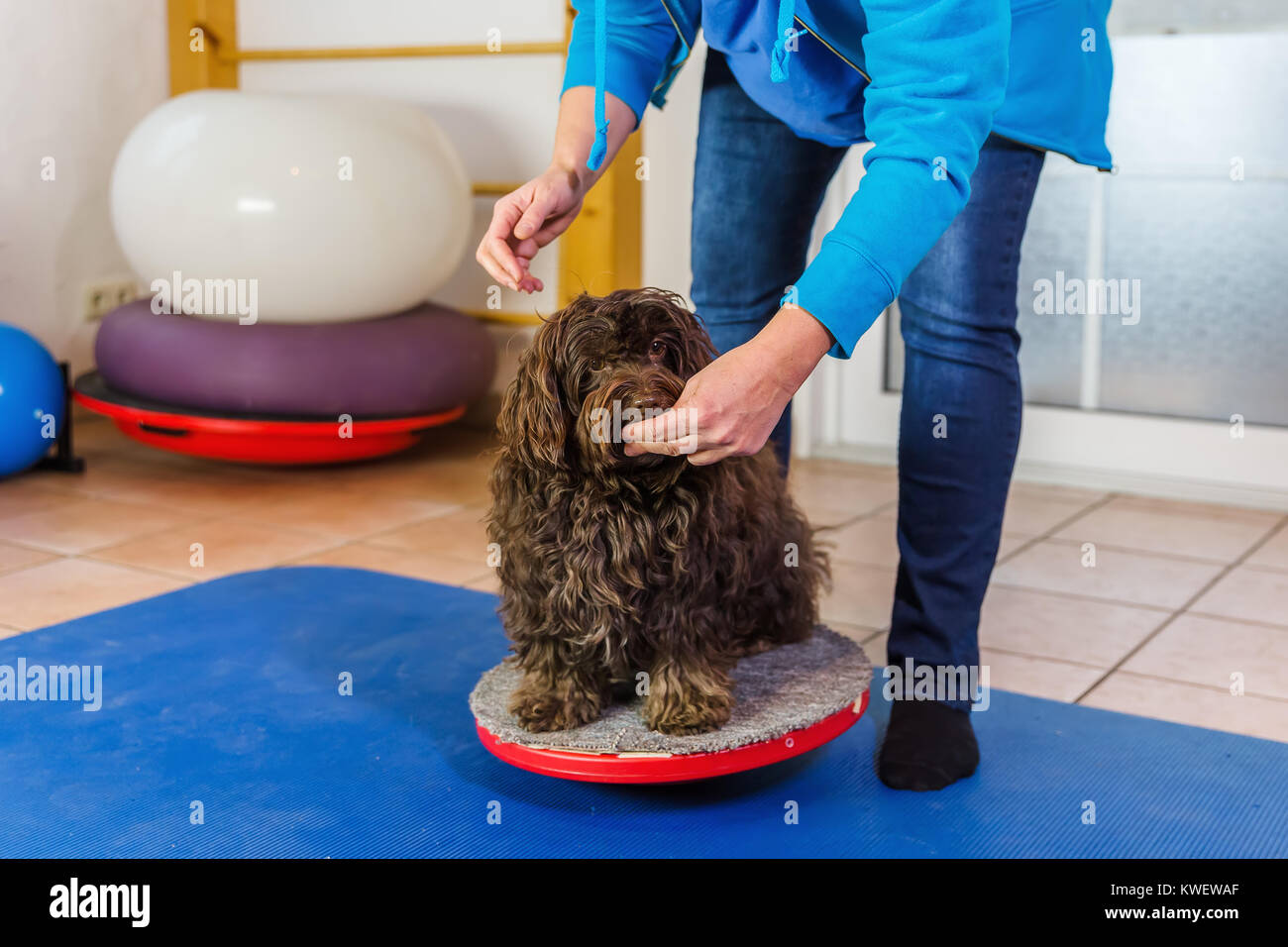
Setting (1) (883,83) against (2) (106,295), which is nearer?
(1) (883,83)

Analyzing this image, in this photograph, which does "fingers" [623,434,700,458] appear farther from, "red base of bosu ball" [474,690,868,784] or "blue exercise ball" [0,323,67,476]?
"blue exercise ball" [0,323,67,476]

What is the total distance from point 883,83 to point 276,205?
2130 millimetres

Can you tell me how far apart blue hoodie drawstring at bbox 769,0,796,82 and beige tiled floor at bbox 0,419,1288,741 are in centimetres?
64

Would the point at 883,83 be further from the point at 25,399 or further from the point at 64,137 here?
the point at 64,137

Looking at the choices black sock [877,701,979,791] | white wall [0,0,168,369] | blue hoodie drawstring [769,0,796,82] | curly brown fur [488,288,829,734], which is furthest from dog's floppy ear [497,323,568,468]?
white wall [0,0,168,369]

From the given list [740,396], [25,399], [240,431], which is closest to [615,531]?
[740,396]

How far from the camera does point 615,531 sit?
1.45 meters

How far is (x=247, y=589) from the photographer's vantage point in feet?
7.80

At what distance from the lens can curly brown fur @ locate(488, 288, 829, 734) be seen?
4.52 feet

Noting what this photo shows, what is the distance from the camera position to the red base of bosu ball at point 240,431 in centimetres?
312

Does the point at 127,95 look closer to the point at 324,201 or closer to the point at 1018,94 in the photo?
the point at 324,201

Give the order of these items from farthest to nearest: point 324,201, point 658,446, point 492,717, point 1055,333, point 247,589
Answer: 1. point 1055,333
2. point 324,201
3. point 247,589
4. point 492,717
5. point 658,446

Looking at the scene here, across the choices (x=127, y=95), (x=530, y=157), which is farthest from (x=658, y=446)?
(x=127, y=95)
